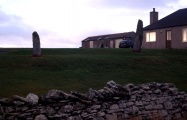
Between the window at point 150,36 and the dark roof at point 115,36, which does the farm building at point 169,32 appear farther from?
the dark roof at point 115,36

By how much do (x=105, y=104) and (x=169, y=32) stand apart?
3704 centimetres

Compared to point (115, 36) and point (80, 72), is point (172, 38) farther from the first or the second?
point (80, 72)

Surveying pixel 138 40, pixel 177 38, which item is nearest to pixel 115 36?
pixel 177 38

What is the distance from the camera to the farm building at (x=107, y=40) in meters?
69.4

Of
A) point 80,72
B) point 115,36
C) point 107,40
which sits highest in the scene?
point 115,36

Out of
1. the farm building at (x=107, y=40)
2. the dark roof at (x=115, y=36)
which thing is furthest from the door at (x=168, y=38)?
the dark roof at (x=115, y=36)

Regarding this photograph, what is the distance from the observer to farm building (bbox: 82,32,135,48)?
228 ft

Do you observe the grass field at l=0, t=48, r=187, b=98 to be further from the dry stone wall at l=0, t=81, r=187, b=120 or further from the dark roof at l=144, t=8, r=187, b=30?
the dark roof at l=144, t=8, r=187, b=30

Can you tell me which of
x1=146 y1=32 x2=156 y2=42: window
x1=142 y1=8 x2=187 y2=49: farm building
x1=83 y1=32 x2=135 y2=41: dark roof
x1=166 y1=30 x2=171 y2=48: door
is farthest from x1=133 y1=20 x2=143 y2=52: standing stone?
x1=83 y1=32 x2=135 y2=41: dark roof

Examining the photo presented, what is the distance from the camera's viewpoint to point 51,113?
36.1 ft

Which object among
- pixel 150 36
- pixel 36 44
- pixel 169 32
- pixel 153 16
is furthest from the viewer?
pixel 153 16

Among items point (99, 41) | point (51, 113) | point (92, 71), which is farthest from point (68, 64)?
point (99, 41)

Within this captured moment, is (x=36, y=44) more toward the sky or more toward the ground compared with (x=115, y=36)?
more toward the ground

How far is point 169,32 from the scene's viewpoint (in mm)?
47156
